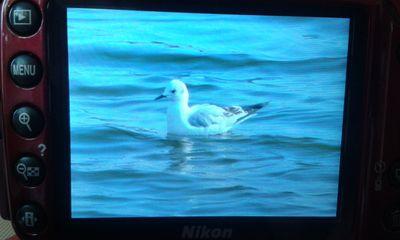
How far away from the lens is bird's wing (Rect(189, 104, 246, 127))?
45 cm

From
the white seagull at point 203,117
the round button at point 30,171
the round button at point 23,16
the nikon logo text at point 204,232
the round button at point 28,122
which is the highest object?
the round button at point 23,16

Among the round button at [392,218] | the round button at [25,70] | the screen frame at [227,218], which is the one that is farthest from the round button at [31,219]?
the round button at [392,218]

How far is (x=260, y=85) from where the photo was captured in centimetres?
45

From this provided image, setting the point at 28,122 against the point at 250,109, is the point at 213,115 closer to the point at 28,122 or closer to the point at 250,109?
the point at 250,109

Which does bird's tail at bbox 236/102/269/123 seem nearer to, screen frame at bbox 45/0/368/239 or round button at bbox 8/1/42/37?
screen frame at bbox 45/0/368/239

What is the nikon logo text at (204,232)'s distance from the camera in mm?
470

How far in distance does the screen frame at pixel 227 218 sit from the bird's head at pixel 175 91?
2.7 inches

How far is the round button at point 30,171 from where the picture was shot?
0.44 m

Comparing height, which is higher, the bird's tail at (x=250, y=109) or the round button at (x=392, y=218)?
the bird's tail at (x=250, y=109)

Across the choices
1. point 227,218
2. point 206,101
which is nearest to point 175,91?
point 206,101

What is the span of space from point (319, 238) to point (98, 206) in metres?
0.23

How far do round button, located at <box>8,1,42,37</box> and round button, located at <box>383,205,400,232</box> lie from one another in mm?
388

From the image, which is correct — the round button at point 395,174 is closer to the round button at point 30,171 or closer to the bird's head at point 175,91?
the bird's head at point 175,91

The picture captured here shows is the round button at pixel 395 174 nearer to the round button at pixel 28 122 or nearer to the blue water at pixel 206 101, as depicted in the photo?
the blue water at pixel 206 101
